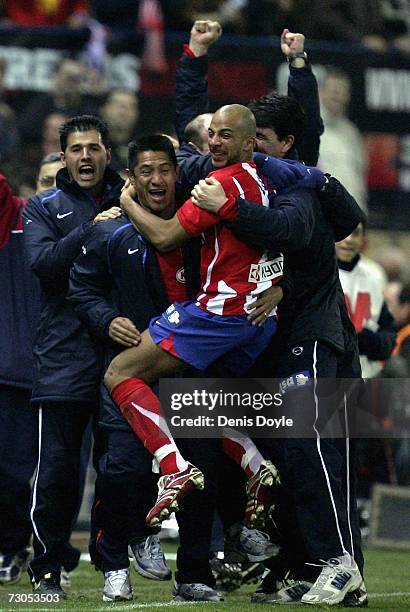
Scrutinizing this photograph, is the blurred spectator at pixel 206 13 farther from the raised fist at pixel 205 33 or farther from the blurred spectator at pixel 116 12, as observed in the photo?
the raised fist at pixel 205 33

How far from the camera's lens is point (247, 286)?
6496 mm

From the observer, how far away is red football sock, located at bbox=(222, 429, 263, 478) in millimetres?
6828

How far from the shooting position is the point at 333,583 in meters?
6.40

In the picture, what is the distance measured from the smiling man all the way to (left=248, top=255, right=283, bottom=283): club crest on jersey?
803mm

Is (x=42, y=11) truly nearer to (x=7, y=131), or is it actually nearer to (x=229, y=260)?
(x=7, y=131)

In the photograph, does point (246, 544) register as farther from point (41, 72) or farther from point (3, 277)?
point (41, 72)

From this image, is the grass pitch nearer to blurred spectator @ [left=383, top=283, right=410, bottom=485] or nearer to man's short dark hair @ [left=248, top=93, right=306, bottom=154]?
blurred spectator @ [left=383, top=283, right=410, bottom=485]

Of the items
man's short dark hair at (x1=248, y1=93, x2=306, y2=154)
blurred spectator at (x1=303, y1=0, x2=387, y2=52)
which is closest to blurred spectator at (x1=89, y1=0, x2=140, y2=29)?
blurred spectator at (x1=303, y1=0, x2=387, y2=52)

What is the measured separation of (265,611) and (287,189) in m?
1.87

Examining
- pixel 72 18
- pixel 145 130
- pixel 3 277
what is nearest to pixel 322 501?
pixel 3 277

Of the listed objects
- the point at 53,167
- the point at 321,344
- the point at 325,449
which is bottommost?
the point at 325,449

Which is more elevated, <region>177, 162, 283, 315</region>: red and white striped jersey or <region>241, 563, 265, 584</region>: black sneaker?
<region>177, 162, 283, 315</region>: red and white striped jersey

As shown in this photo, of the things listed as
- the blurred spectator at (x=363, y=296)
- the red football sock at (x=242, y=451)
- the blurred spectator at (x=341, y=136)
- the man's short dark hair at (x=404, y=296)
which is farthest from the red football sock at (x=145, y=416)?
the blurred spectator at (x=341, y=136)

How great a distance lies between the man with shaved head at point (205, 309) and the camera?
643 cm
